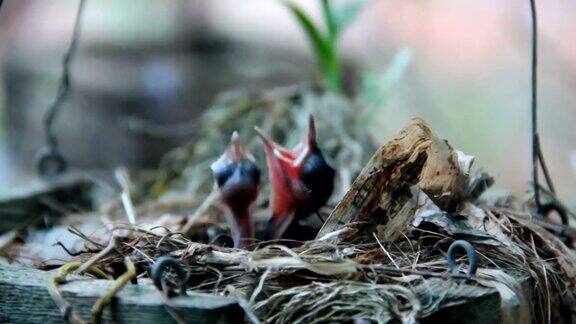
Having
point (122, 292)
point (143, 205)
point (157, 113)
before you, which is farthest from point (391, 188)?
point (157, 113)

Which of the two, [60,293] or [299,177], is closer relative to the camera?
[60,293]

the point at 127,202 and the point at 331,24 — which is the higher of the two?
the point at 331,24

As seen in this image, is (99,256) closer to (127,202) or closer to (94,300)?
(94,300)

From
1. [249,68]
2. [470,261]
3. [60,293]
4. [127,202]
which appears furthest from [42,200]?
[249,68]

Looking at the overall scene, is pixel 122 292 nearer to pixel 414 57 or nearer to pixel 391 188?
pixel 391 188

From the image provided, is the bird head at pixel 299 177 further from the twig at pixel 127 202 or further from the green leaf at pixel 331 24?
the green leaf at pixel 331 24

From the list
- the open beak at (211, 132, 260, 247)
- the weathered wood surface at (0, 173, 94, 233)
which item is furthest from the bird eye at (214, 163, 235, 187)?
the weathered wood surface at (0, 173, 94, 233)

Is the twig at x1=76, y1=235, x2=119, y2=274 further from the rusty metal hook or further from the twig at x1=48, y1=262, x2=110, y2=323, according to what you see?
the rusty metal hook
